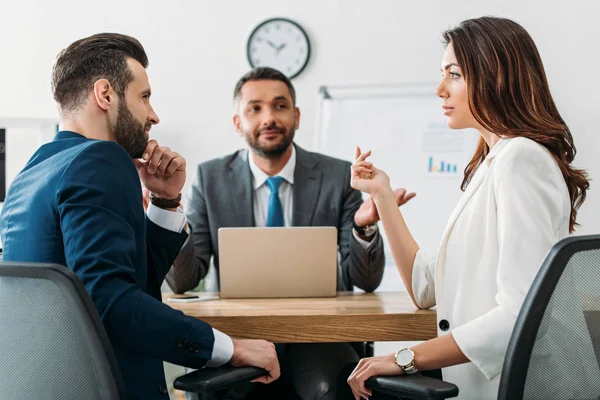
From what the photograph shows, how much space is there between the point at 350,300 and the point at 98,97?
3.28ft

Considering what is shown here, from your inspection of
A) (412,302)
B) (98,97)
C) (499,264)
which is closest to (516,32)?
(499,264)

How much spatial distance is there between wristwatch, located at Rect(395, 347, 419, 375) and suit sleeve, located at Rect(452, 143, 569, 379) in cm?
11

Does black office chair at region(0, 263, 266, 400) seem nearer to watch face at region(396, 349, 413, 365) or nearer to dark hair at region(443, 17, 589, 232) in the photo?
watch face at region(396, 349, 413, 365)

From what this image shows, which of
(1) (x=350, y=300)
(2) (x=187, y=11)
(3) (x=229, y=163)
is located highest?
(2) (x=187, y=11)

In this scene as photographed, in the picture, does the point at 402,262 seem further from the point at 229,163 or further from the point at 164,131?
the point at 164,131

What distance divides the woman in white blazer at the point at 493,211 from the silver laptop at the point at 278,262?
34 centimetres

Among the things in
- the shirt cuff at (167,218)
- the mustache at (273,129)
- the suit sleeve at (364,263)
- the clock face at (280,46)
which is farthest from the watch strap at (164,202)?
the clock face at (280,46)

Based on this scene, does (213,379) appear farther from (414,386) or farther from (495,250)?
(495,250)

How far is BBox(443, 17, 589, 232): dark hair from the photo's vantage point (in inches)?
68.5

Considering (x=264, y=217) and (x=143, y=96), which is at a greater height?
(x=143, y=96)

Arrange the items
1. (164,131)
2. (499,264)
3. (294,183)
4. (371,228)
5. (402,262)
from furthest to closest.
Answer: (164,131) → (294,183) → (371,228) → (402,262) → (499,264)

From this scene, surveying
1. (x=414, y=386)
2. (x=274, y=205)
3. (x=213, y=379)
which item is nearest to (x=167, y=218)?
(x=213, y=379)

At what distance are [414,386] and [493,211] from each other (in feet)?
1.70

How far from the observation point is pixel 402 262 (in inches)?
82.4
